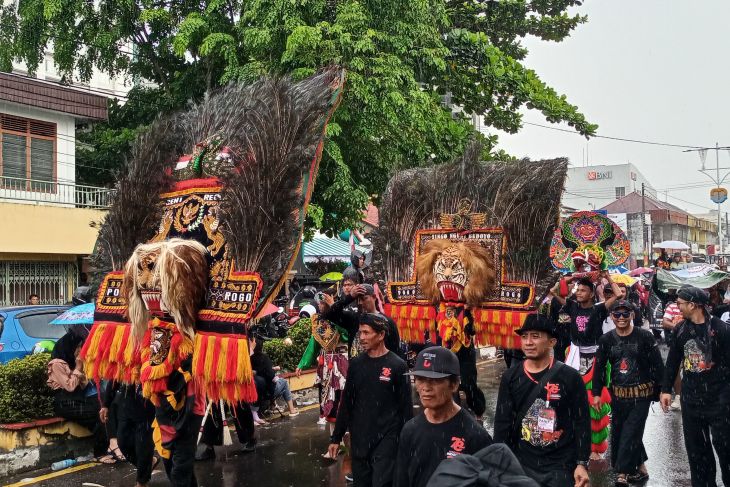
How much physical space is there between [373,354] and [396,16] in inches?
345

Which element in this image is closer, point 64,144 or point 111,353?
point 111,353

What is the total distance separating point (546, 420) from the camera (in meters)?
4.20

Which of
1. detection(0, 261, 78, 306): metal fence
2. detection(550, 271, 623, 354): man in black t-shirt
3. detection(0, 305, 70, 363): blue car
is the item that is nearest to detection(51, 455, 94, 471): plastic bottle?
detection(0, 305, 70, 363): blue car

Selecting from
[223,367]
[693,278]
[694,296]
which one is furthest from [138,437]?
[693,278]

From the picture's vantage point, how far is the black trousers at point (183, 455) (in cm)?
524

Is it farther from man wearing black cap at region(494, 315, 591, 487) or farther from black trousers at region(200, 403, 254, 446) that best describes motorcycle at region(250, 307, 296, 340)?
man wearing black cap at region(494, 315, 591, 487)

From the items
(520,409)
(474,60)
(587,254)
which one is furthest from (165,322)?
(474,60)

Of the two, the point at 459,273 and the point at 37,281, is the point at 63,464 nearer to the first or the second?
the point at 459,273

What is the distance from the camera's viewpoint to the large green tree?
11.8 m

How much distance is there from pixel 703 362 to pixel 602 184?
59849 mm

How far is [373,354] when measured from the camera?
504 cm

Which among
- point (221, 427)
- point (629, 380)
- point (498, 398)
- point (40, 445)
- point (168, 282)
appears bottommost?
point (40, 445)

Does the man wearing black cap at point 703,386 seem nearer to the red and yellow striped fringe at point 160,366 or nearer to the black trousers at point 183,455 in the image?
the black trousers at point 183,455

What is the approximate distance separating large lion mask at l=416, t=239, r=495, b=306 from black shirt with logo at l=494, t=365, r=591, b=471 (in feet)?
10.1
